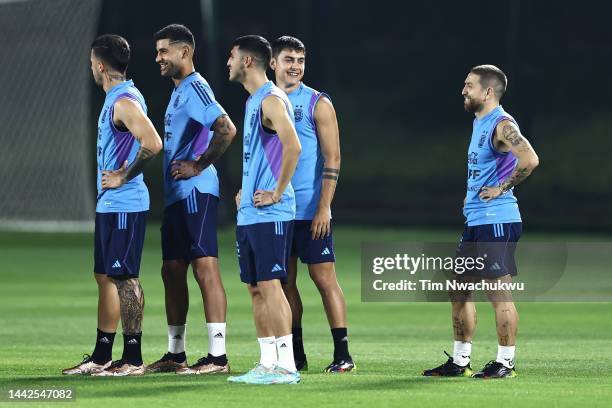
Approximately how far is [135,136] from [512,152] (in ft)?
8.45

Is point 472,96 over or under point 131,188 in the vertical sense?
over

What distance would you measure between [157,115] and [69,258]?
53.3ft

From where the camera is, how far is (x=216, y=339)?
936 centimetres

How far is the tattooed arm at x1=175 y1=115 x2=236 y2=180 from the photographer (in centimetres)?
945

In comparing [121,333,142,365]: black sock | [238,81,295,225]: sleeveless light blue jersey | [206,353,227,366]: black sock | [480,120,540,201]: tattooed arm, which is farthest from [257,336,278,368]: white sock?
[480,120,540,201]: tattooed arm

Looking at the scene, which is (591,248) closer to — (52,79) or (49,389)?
(52,79)

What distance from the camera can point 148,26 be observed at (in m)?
38.2

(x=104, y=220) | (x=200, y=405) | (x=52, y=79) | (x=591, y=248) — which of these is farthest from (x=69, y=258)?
(x=200, y=405)

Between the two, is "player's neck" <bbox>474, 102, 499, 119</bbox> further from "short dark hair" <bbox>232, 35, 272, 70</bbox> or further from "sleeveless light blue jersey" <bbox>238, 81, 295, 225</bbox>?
"short dark hair" <bbox>232, 35, 272, 70</bbox>

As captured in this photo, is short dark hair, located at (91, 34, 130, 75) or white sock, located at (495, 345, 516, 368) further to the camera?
short dark hair, located at (91, 34, 130, 75)

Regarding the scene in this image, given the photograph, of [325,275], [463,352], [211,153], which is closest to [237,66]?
[211,153]

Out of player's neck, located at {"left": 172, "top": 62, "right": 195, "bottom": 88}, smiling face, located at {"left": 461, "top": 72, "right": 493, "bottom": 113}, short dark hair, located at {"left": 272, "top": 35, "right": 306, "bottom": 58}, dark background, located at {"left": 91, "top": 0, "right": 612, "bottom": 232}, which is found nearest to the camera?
smiling face, located at {"left": 461, "top": 72, "right": 493, "bottom": 113}

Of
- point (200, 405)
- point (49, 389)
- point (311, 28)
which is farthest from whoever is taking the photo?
point (311, 28)

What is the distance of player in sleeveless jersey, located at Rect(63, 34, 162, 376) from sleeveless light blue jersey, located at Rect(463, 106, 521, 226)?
Result: 221 centimetres
